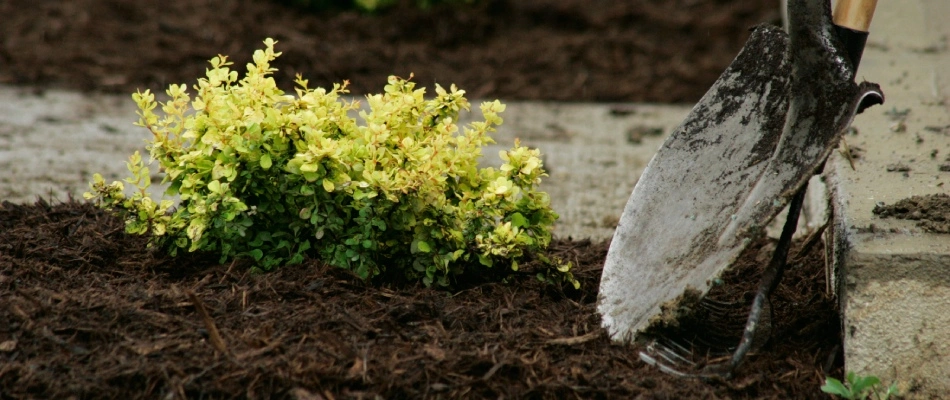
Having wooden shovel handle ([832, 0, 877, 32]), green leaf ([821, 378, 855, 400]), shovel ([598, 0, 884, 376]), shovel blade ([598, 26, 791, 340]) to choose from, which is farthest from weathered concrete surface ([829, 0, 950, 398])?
wooden shovel handle ([832, 0, 877, 32])

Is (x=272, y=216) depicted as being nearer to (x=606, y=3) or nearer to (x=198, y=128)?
(x=198, y=128)

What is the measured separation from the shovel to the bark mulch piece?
348 cm

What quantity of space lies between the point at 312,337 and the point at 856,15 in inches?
71.2

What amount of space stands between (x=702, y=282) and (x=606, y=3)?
19.0 ft

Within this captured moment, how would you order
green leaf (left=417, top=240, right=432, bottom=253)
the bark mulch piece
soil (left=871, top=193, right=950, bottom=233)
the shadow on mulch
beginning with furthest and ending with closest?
the bark mulch piece, green leaf (left=417, top=240, right=432, bottom=253), soil (left=871, top=193, right=950, bottom=233), the shadow on mulch

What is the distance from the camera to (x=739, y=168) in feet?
9.19

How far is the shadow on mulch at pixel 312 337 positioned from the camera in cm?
231

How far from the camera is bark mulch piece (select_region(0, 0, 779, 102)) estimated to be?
6391 millimetres

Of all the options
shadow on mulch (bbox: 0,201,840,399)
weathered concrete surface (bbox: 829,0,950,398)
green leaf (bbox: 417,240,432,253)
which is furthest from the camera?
green leaf (bbox: 417,240,432,253)

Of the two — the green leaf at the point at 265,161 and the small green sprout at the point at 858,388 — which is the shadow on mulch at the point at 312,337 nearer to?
the small green sprout at the point at 858,388

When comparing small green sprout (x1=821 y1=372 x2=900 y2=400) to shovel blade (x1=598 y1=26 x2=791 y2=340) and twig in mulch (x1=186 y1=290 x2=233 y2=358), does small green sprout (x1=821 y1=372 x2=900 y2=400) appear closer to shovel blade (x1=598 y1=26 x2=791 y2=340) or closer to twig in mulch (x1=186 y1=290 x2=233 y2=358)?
shovel blade (x1=598 y1=26 x2=791 y2=340)

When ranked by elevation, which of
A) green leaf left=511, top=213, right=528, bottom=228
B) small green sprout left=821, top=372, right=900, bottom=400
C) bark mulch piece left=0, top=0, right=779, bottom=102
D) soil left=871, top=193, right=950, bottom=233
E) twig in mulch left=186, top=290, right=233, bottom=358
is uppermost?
soil left=871, top=193, right=950, bottom=233

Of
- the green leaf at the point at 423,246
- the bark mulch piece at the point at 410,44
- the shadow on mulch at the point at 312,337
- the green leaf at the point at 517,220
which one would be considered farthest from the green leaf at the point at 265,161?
the bark mulch piece at the point at 410,44

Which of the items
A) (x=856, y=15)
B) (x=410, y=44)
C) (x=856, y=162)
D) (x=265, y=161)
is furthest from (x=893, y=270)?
(x=410, y=44)
